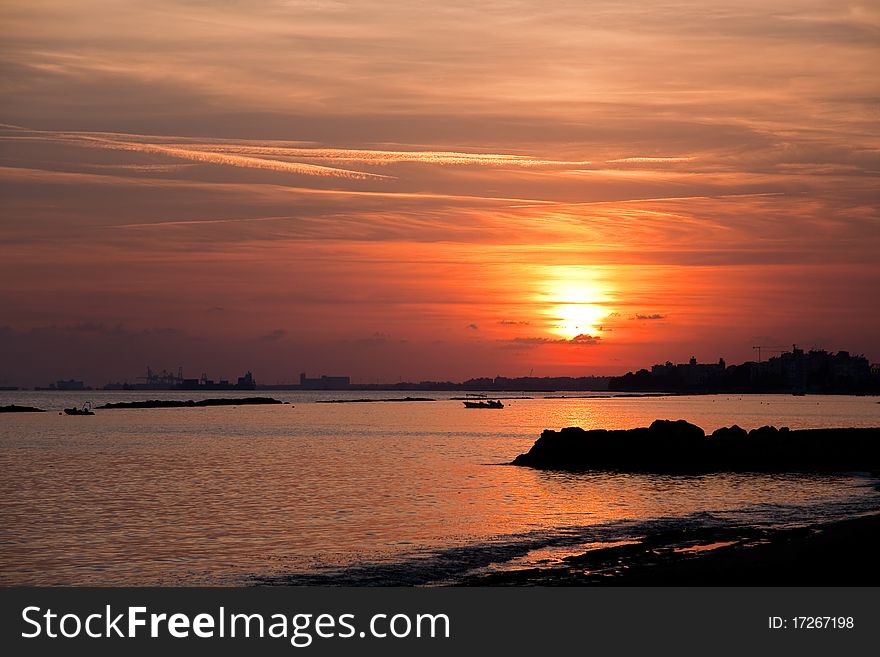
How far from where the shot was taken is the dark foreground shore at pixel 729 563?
2450 centimetres

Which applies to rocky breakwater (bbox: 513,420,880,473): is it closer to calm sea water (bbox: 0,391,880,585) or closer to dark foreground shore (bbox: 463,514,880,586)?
calm sea water (bbox: 0,391,880,585)

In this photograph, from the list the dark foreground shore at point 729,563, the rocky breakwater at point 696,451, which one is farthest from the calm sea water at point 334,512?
the rocky breakwater at point 696,451

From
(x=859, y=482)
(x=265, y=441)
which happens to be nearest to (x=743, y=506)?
(x=859, y=482)

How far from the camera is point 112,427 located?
527ft

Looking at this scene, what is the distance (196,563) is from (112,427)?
446 ft

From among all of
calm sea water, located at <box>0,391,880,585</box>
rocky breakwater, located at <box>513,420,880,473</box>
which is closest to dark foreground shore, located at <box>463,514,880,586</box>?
calm sea water, located at <box>0,391,880,585</box>

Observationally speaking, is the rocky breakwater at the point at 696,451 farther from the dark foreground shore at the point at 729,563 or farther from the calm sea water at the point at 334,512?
the dark foreground shore at the point at 729,563

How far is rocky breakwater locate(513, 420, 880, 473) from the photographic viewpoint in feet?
242

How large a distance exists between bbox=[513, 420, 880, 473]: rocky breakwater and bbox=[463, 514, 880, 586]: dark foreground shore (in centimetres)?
3929

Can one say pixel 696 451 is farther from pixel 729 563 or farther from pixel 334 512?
pixel 729 563

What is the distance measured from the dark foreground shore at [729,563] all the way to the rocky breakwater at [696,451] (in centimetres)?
3929

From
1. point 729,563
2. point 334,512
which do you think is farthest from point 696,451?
point 729,563

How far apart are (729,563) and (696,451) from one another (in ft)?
165
